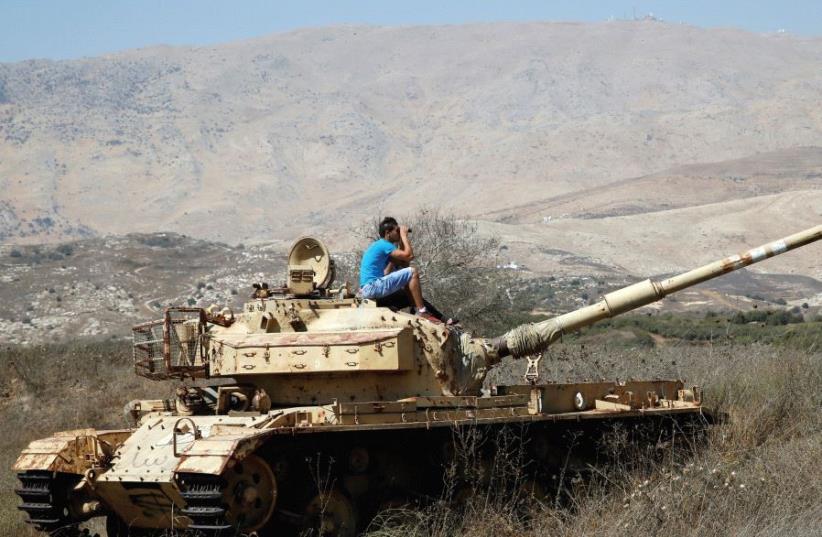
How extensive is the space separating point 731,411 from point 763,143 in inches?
4949

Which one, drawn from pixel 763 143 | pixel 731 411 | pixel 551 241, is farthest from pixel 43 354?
pixel 763 143

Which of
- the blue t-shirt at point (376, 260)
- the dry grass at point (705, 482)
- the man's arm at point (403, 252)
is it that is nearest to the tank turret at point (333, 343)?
the blue t-shirt at point (376, 260)

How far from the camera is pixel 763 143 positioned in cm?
13562

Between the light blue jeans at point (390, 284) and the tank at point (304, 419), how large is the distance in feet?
0.87

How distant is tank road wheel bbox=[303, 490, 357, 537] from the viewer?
11.2m

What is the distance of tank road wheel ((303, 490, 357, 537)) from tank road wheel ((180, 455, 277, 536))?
494 mm

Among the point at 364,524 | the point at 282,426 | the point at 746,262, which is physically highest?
the point at 746,262

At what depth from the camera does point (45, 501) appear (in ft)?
38.3

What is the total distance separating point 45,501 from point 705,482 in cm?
591

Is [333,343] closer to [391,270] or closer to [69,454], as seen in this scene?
[391,270]

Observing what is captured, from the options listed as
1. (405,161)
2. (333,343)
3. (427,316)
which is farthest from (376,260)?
(405,161)

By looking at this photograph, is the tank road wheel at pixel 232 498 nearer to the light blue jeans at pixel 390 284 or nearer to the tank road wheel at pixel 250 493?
the tank road wheel at pixel 250 493

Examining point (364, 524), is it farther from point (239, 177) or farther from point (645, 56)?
point (645, 56)

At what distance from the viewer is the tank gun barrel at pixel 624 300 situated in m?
13.3
